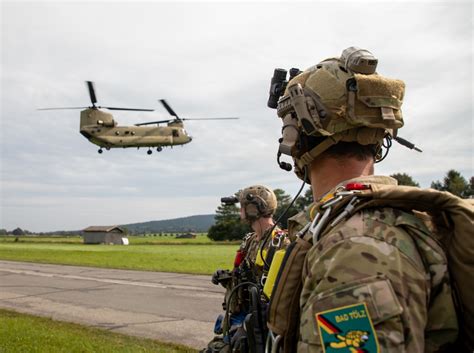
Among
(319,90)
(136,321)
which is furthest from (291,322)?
(136,321)

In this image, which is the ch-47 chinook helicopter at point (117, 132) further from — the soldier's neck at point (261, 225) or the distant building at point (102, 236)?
the distant building at point (102, 236)

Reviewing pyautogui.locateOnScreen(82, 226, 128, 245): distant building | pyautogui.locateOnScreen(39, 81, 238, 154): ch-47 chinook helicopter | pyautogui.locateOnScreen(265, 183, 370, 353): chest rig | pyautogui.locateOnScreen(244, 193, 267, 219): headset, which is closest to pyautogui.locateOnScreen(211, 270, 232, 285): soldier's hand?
pyautogui.locateOnScreen(244, 193, 267, 219): headset

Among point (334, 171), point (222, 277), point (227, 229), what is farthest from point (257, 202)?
point (227, 229)

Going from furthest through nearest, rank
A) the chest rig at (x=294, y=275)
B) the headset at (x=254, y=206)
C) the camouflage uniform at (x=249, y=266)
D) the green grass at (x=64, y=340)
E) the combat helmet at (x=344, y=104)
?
the green grass at (x=64, y=340), the headset at (x=254, y=206), the camouflage uniform at (x=249, y=266), the combat helmet at (x=344, y=104), the chest rig at (x=294, y=275)

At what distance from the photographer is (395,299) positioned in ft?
4.93

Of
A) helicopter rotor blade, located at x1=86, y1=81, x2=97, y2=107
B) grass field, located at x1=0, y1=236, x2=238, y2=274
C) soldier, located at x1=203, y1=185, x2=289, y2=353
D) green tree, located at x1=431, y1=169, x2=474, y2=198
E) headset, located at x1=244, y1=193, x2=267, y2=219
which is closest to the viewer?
soldier, located at x1=203, y1=185, x2=289, y2=353

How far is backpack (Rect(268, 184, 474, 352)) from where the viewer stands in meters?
1.68

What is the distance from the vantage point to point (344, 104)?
219cm

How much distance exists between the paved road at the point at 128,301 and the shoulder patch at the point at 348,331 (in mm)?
7541

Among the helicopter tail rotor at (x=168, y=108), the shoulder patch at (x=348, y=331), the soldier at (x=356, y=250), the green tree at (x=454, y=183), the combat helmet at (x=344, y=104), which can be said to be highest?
the helicopter tail rotor at (x=168, y=108)

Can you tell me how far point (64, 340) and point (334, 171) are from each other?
7444 millimetres

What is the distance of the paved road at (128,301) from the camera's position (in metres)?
10.1

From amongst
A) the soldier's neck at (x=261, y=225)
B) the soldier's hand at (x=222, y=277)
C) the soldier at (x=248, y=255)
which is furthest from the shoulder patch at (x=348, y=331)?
the soldier's neck at (x=261, y=225)

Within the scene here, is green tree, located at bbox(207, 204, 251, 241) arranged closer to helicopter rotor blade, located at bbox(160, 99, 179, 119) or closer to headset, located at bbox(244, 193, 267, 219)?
helicopter rotor blade, located at bbox(160, 99, 179, 119)
